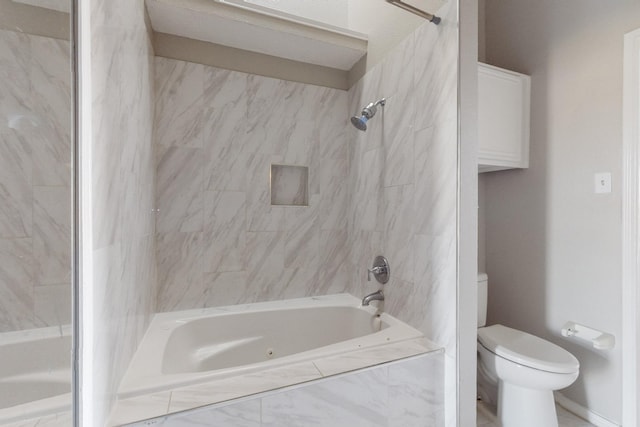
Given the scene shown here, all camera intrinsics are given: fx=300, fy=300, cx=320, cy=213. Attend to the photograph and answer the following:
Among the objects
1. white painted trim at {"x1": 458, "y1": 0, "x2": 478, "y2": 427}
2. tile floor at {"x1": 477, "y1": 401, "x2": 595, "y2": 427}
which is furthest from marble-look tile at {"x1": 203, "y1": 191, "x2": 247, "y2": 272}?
tile floor at {"x1": 477, "y1": 401, "x2": 595, "y2": 427}

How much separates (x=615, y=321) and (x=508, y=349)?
1.87 ft

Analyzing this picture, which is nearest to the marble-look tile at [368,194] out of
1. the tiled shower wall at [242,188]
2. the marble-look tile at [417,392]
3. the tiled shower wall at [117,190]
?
the tiled shower wall at [242,188]

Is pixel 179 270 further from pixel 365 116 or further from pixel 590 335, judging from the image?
pixel 590 335

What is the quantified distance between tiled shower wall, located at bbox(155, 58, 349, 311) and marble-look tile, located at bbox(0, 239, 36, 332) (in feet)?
4.56

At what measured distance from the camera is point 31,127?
0.54 m

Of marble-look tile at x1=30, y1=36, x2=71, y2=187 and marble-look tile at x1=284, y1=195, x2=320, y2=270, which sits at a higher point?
marble-look tile at x1=30, y1=36, x2=71, y2=187

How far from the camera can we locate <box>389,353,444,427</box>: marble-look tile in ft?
4.11

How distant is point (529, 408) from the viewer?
1.44m

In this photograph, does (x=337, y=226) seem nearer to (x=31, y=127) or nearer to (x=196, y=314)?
(x=196, y=314)

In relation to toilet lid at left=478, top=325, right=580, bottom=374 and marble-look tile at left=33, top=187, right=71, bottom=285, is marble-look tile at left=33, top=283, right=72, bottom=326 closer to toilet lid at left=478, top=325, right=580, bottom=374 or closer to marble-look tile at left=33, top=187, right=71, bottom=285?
marble-look tile at left=33, top=187, right=71, bottom=285

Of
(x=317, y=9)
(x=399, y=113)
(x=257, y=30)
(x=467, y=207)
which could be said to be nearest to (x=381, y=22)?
(x=317, y=9)

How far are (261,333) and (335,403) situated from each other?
34.6 inches

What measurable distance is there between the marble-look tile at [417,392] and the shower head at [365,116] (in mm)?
1219

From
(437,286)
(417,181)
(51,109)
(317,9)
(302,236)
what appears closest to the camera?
(51,109)
